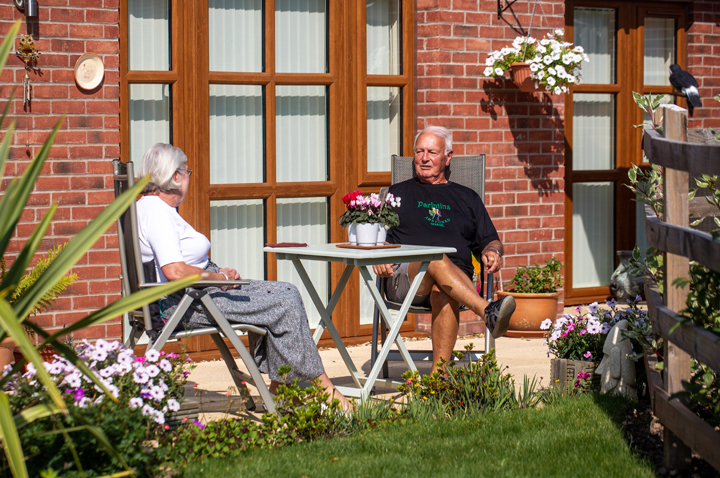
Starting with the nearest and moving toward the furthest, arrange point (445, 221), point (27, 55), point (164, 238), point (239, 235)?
point (164, 238), point (27, 55), point (445, 221), point (239, 235)

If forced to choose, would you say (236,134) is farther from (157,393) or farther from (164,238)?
(157,393)

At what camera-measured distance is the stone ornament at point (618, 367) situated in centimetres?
357

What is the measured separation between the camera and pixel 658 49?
6945 mm

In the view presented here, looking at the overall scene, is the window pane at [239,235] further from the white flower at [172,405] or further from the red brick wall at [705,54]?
the red brick wall at [705,54]

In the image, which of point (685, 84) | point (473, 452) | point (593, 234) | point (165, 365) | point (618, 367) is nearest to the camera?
point (165, 365)

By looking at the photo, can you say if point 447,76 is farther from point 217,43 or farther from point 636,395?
point 636,395

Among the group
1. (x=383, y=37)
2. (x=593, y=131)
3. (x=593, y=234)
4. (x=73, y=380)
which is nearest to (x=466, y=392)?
(x=73, y=380)

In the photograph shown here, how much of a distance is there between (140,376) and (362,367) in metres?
2.29

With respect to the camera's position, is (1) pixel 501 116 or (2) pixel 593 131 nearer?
(1) pixel 501 116

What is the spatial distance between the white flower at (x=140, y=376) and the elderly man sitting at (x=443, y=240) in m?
1.65

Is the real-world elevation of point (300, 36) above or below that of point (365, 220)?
above

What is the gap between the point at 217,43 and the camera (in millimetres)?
5129

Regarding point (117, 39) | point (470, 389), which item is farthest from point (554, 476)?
point (117, 39)

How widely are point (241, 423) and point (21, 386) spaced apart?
2.79 ft
